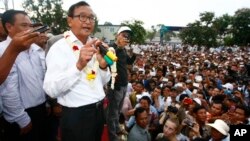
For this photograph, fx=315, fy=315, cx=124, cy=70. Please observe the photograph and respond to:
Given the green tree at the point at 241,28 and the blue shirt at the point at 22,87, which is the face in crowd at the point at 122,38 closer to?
the blue shirt at the point at 22,87

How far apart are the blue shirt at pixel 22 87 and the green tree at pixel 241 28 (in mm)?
36419

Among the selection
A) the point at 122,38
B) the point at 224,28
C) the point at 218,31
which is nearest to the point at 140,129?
the point at 122,38

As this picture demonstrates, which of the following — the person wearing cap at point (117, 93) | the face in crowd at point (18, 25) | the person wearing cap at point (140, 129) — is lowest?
the person wearing cap at point (140, 129)

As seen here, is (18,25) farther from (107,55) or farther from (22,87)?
(107,55)

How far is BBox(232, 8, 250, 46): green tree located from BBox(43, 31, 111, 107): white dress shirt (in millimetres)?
36690

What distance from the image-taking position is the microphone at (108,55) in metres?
2.26

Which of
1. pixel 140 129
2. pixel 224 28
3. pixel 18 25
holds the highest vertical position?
pixel 18 25

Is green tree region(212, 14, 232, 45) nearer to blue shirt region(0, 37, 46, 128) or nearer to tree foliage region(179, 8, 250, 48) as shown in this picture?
tree foliage region(179, 8, 250, 48)

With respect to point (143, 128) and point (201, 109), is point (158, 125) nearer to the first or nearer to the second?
point (143, 128)

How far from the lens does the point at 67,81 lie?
2.20 metres

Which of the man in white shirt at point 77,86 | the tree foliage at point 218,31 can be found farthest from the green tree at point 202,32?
the man in white shirt at point 77,86

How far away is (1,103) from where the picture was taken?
2.66 metres

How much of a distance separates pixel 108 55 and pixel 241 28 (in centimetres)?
3723

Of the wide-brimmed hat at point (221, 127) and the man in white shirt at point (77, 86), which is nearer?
the man in white shirt at point (77, 86)
